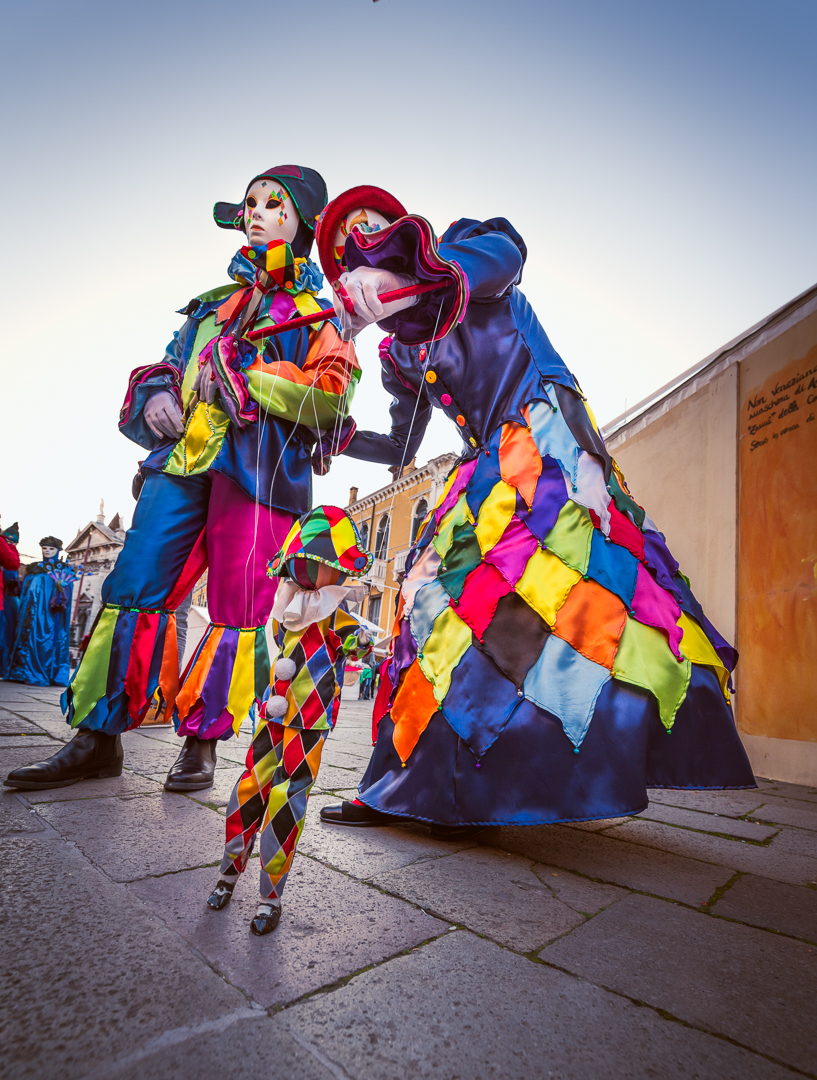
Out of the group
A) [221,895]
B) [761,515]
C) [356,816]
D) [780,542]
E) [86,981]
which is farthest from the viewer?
[761,515]

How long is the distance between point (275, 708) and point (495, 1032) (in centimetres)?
55

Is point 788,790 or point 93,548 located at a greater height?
point 93,548

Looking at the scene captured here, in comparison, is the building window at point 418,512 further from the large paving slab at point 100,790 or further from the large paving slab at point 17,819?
the large paving slab at point 17,819

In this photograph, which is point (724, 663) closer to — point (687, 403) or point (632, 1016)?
point (632, 1016)

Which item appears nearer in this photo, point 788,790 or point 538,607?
point 538,607

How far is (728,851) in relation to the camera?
1.64m

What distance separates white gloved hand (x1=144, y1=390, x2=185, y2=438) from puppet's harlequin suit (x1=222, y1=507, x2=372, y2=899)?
120cm

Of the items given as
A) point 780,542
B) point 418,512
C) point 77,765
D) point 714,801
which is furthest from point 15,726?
point 418,512

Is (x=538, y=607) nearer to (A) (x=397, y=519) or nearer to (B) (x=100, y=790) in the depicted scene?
(B) (x=100, y=790)

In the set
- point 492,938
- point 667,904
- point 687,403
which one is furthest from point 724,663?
point 687,403

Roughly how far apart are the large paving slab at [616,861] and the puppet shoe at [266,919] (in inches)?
29.8

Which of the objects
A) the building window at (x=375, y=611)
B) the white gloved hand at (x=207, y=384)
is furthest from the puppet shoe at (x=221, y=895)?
the building window at (x=375, y=611)

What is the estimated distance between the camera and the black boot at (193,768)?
1.76m

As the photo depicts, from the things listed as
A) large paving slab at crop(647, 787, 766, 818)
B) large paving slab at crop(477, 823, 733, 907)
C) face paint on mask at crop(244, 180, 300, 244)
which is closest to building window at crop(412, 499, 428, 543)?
large paving slab at crop(647, 787, 766, 818)
